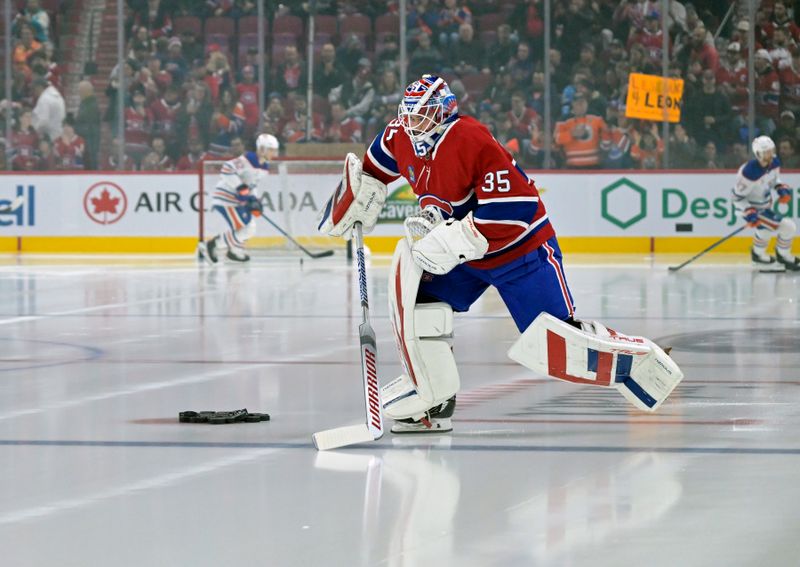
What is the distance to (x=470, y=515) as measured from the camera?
3.27 m

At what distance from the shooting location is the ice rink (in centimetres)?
299

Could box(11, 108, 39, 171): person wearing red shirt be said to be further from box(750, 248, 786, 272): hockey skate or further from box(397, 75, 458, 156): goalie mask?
box(397, 75, 458, 156): goalie mask

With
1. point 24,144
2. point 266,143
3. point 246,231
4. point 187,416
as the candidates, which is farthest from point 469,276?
point 24,144

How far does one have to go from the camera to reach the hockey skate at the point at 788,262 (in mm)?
13109

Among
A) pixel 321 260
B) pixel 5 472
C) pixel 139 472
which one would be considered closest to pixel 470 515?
pixel 139 472

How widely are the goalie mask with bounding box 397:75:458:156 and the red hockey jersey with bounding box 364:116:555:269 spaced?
1.1 inches

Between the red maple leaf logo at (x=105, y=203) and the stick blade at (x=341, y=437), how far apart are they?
12102mm

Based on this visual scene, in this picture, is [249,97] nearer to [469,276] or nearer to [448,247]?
[469,276]

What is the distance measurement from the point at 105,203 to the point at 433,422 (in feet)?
39.5

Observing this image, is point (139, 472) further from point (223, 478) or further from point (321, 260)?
point (321, 260)

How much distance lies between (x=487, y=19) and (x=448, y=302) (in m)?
11.7

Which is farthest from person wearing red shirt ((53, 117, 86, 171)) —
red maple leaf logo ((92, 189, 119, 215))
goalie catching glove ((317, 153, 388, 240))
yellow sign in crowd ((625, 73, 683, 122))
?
goalie catching glove ((317, 153, 388, 240))

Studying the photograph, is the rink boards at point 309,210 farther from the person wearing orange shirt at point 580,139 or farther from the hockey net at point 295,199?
the person wearing orange shirt at point 580,139

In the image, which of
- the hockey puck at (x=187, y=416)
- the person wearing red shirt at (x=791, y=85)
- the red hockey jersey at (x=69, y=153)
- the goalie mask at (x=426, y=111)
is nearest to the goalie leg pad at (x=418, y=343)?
the goalie mask at (x=426, y=111)
